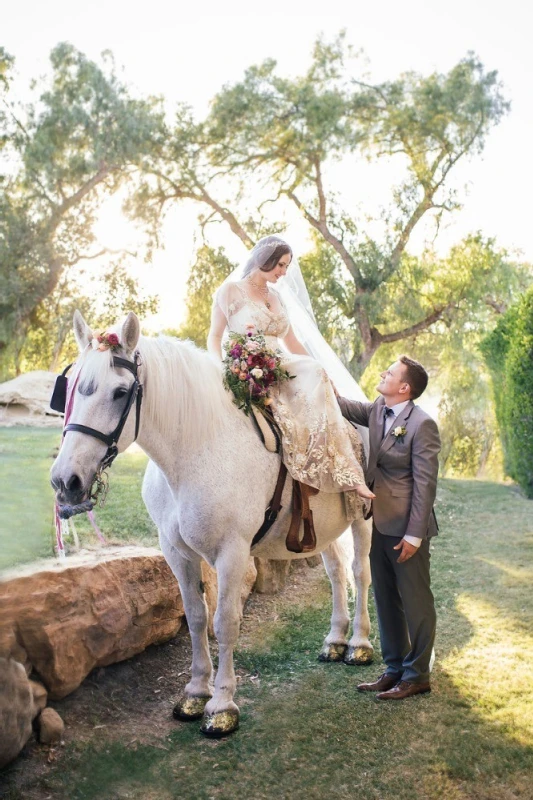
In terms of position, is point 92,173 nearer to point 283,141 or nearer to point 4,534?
point 283,141

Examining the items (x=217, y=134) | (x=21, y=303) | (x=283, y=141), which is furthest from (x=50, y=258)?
(x=283, y=141)

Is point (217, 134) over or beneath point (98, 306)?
over

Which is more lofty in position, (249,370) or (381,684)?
(249,370)

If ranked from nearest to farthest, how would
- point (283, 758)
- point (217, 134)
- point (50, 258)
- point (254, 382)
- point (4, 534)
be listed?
point (4, 534) → point (283, 758) → point (254, 382) → point (50, 258) → point (217, 134)

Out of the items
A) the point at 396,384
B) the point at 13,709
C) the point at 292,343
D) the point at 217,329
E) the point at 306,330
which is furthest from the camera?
the point at 306,330

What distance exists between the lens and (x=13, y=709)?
2730mm

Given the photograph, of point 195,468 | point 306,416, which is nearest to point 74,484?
point 195,468

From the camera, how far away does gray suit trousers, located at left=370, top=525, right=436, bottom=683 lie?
374 centimetres

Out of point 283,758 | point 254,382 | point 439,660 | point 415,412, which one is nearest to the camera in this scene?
point 283,758

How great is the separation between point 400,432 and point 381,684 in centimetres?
151

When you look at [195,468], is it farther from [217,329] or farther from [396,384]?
[396,384]

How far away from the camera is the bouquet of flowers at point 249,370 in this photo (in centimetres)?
345

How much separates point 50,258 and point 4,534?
45.2 feet

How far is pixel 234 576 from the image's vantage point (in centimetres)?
326
